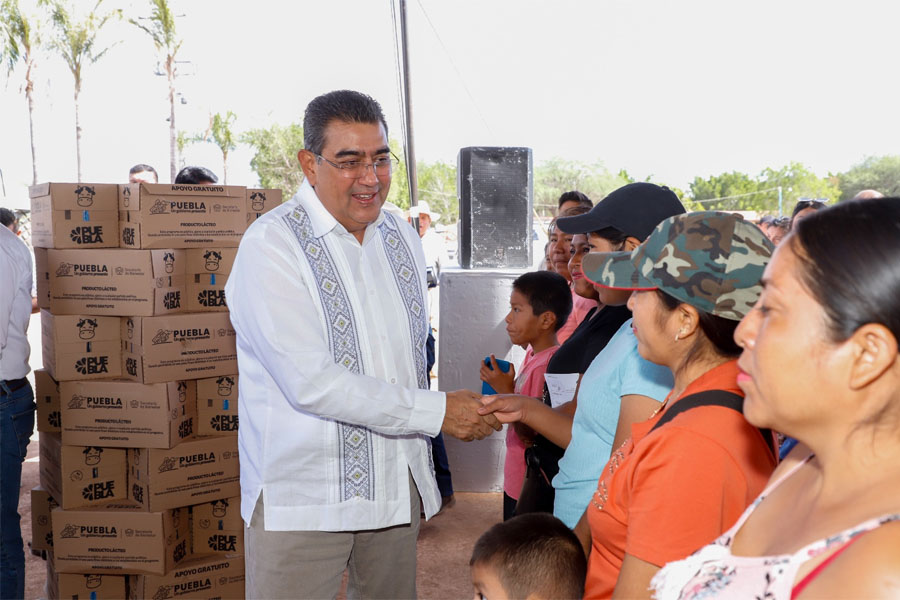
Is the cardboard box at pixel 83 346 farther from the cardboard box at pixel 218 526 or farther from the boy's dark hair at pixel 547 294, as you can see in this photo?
the boy's dark hair at pixel 547 294

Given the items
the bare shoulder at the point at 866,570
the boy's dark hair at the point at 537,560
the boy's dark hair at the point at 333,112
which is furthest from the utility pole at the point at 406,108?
the bare shoulder at the point at 866,570

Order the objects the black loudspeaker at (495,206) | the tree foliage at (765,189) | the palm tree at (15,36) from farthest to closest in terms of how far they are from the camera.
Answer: the tree foliage at (765,189), the palm tree at (15,36), the black loudspeaker at (495,206)

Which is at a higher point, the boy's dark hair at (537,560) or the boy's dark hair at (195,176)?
the boy's dark hair at (195,176)

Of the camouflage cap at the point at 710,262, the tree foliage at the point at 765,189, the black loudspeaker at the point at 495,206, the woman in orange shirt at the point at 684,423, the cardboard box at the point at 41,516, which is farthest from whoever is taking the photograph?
the tree foliage at the point at 765,189

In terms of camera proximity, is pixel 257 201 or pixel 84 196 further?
pixel 257 201

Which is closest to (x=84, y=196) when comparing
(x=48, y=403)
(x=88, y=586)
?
(x=48, y=403)

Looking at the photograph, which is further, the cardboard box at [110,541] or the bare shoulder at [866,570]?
the cardboard box at [110,541]

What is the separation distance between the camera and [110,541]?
363 centimetres

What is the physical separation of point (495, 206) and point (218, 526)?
111 inches

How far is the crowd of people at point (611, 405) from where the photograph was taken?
934 mm

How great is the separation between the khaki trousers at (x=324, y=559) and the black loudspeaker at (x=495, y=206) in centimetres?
326

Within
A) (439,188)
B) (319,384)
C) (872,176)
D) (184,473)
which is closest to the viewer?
(319,384)

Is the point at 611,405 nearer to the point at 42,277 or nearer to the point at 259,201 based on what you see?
the point at 259,201

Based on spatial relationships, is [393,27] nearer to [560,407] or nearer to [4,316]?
[4,316]
